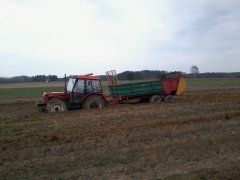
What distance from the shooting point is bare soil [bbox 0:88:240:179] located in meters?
7.77

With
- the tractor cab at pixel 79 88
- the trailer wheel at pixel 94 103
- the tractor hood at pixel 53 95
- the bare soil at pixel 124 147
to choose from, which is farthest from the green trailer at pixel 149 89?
the bare soil at pixel 124 147

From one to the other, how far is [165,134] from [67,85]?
982 centimetres

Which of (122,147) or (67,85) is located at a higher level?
(67,85)

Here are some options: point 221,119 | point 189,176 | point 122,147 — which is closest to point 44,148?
point 122,147

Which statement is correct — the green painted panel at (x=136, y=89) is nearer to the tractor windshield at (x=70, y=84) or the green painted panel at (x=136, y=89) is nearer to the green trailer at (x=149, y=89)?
the green trailer at (x=149, y=89)

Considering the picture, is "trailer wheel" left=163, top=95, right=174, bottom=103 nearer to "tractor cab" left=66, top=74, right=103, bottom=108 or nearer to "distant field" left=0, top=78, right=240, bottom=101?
"tractor cab" left=66, top=74, right=103, bottom=108

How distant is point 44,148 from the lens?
10.2 m

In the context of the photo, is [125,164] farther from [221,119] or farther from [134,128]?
[221,119]

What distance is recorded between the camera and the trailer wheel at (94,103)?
65.2 ft

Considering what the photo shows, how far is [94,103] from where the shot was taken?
791 inches

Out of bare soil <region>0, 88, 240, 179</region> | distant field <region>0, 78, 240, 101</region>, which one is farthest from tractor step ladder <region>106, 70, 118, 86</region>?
distant field <region>0, 78, 240, 101</region>

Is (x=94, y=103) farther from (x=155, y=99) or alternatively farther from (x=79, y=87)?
(x=155, y=99)

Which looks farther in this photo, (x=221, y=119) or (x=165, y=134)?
(x=221, y=119)

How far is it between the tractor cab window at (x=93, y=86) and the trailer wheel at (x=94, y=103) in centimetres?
36
